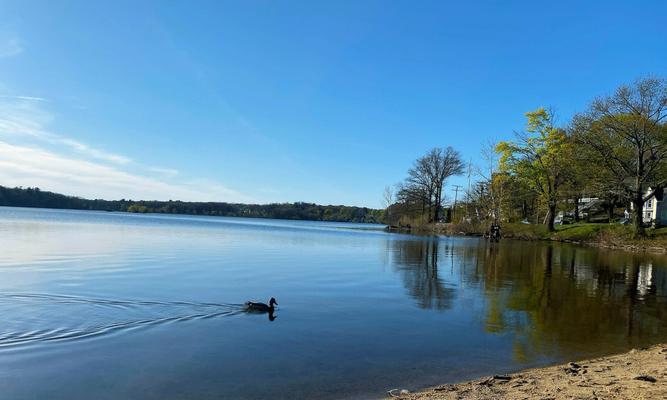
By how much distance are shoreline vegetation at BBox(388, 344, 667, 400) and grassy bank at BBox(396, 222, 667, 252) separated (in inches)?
1563

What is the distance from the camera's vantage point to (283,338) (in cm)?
970

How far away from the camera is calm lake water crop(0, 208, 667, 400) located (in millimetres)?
7168

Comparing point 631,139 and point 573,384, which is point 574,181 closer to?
point 631,139

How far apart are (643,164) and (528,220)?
34604 mm

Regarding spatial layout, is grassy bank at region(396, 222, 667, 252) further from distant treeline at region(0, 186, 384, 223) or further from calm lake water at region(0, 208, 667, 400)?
distant treeline at region(0, 186, 384, 223)

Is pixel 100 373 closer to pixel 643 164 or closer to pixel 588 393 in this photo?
pixel 588 393

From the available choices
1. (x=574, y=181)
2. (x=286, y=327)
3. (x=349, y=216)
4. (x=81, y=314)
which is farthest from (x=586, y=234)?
(x=349, y=216)

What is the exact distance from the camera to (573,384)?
6.50 metres

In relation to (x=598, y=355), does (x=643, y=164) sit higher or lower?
higher

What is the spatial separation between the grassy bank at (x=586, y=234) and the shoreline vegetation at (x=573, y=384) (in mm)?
39709

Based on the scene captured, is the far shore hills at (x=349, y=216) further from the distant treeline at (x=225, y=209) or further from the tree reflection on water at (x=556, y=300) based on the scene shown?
the tree reflection on water at (x=556, y=300)

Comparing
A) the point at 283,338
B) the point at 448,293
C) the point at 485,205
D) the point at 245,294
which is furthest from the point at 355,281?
the point at 485,205

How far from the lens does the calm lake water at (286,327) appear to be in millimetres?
7168

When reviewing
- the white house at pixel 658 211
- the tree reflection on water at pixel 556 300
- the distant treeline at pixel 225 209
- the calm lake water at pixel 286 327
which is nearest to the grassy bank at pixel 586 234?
the white house at pixel 658 211
